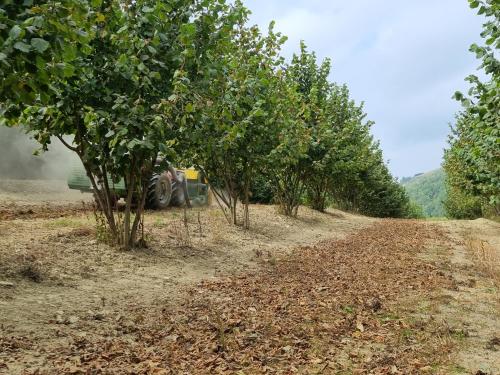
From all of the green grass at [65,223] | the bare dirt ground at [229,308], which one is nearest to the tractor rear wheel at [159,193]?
the green grass at [65,223]

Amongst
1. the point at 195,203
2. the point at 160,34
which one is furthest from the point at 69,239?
the point at 195,203

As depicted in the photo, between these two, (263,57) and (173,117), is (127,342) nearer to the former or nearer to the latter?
(173,117)

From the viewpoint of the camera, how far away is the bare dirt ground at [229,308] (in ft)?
15.1

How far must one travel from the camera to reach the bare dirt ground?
4590 millimetres

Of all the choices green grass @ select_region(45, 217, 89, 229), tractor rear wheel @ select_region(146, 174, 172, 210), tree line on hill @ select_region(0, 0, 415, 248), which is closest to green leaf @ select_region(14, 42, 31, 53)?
tree line on hill @ select_region(0, 0, 415, 248)

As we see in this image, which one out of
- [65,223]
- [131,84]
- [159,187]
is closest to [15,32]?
[131,84]

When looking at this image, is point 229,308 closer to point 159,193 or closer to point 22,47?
point 22,47

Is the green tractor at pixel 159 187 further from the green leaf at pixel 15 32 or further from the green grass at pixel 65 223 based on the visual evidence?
the green leaf at pixel 15 32

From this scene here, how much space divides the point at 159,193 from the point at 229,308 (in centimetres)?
1140

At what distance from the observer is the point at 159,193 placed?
17312mm

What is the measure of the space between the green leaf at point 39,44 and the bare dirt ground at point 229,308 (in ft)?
8.33

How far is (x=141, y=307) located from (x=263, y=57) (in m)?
9.96

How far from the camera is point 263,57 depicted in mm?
14406

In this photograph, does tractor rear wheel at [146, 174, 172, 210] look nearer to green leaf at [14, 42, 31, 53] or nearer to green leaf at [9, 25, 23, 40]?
green leaf at [14, 42, 31, 53]
